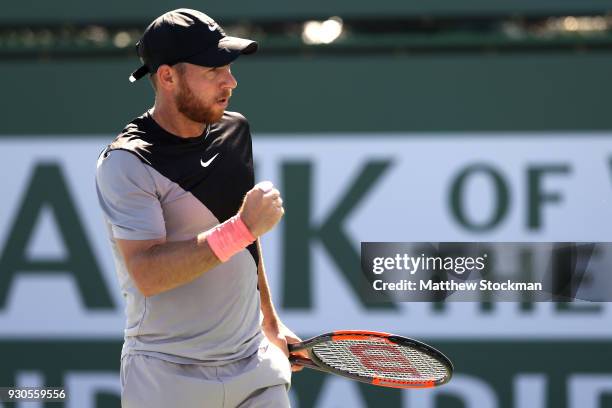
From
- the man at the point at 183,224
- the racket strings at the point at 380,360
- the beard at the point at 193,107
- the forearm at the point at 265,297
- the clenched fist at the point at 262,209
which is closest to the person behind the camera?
the clenched fist at the point at 262,209

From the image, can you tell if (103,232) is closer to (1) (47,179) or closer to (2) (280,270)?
(1) (47,179)

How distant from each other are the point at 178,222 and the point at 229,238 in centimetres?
19

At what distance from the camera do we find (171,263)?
94.7 inches


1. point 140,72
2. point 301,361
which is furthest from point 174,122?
point 301,361

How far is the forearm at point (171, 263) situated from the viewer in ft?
7.91

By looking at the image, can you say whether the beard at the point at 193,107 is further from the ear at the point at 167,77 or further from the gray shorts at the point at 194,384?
the gray shorts at the point at 194,384

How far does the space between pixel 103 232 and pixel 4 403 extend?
82 centimetres

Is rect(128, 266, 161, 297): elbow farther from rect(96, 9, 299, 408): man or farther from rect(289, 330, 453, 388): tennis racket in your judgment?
rect(289, 330, 453, 388): tennis racket

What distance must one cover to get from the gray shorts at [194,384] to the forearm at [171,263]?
0.23 m

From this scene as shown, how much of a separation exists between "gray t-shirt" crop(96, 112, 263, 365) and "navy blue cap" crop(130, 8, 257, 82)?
17 centimetres

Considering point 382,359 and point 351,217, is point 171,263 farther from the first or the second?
point 351,217

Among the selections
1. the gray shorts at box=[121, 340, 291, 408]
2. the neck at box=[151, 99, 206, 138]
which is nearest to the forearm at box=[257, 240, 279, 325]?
the gray shorts at box=[121, 340, 291, 408]

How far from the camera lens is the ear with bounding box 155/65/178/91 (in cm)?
260

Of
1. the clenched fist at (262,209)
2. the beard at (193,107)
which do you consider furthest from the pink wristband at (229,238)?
the beard at (193,107)
